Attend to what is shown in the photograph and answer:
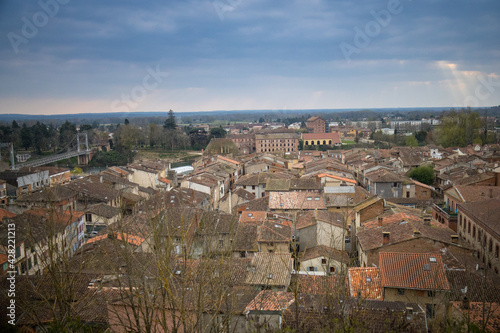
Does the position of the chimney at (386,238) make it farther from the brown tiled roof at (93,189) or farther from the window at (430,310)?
the brown tiled roof at (93,189)

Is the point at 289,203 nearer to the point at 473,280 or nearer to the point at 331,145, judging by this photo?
the point at 473,280

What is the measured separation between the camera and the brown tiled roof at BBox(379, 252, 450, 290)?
28.5ft

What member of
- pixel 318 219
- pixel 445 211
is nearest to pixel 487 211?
pixel 445 211

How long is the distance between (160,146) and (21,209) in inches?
1647

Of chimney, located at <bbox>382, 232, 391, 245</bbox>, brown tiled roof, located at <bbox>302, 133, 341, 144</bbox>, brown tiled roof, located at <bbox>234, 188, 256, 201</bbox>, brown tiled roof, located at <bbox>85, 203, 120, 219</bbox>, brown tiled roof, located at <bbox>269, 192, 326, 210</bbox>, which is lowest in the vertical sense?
brown tiled roof, located at <bbox>234, 188, 256, 201</bbox>

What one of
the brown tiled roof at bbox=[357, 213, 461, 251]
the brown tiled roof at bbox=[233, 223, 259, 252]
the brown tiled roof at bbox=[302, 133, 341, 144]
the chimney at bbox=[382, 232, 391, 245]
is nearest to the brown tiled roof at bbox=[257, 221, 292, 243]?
the brown tiled roof at bbox=[233, 223, 259, 252]

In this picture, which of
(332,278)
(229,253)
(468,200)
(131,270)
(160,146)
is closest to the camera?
(131,270)

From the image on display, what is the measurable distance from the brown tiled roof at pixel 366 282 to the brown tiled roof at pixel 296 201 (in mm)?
7608

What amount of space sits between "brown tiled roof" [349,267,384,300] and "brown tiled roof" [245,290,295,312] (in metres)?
2.04

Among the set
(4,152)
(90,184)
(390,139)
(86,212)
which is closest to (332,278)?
(86,212)

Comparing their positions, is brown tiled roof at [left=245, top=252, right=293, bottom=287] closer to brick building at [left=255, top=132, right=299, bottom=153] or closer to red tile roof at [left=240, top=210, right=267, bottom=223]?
red tile roof at [left=240, top=210, right=267, bottom=223]

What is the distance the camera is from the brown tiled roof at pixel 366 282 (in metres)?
9.07

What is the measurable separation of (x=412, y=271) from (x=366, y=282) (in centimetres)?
110

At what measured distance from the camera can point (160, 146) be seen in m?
59.2
